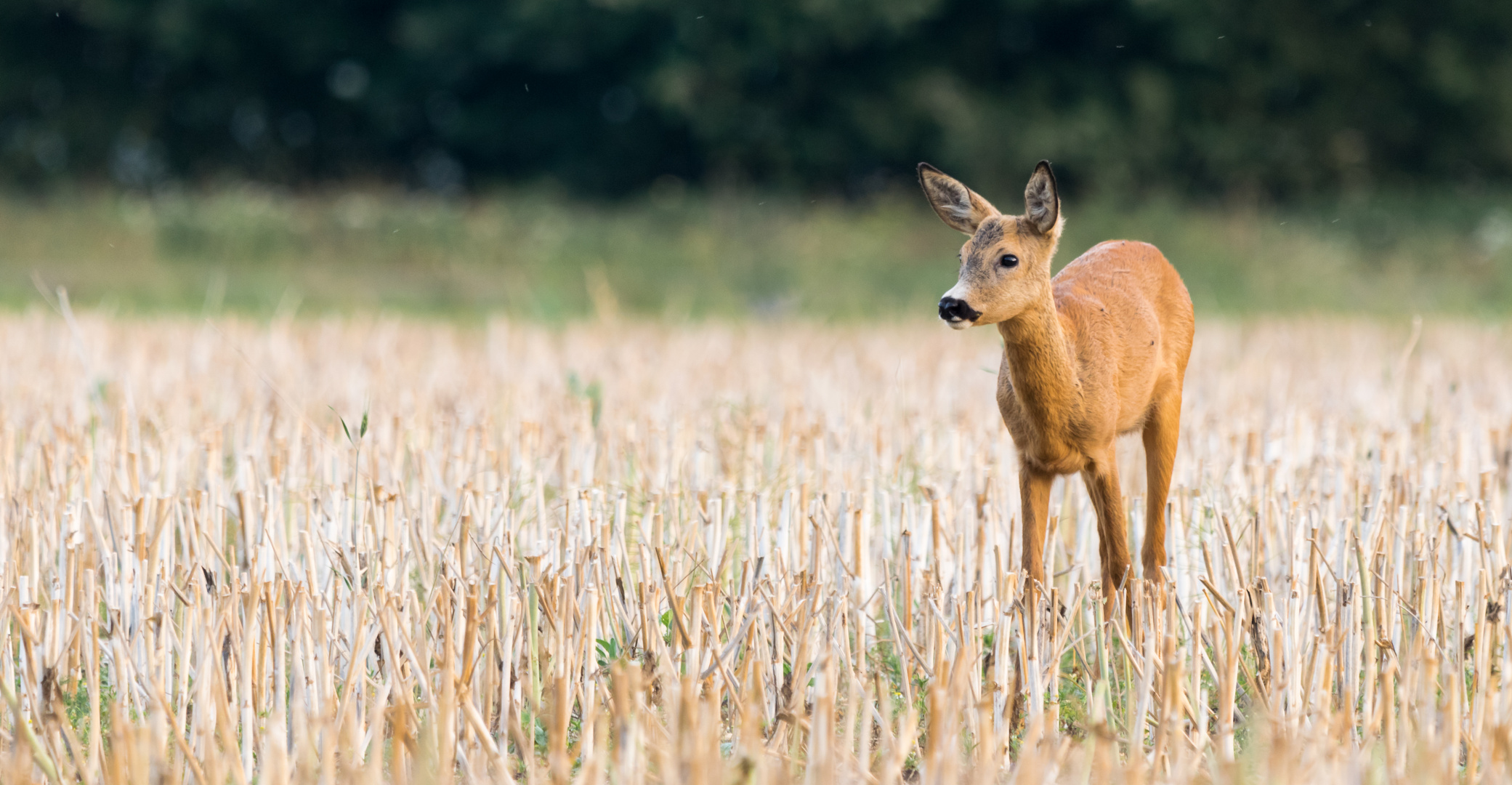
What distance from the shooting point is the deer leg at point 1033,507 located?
122 inches

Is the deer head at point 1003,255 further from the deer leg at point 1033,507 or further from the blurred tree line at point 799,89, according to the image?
the blurred tree line at point 799,89

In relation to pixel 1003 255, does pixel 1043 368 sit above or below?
below

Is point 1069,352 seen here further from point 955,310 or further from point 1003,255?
point 955,310

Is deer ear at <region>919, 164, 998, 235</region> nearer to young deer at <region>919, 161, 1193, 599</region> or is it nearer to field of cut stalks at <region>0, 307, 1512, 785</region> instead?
young deer at <region>919, 161, 1193, 599</region>

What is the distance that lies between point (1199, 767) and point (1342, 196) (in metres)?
20.4

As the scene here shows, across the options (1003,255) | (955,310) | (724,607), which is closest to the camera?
(955,310)

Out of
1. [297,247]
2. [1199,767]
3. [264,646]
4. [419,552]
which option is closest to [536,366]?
[419,552]

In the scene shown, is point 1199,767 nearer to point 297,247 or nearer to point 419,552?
point 419,552

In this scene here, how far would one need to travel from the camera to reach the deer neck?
2926 mm

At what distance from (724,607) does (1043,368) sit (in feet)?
3.02

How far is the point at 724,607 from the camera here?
3311mm

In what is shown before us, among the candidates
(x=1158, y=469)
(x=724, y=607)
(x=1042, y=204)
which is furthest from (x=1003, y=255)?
(x=724, y=607)

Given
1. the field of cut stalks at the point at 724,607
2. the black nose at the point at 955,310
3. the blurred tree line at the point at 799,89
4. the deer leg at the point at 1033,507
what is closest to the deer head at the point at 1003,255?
the black nose at the point at 955,310

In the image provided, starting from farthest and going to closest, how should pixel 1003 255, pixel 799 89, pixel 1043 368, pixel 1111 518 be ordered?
pixel 799 89
pixel 1111 518
pixel 1043 368
pixel 1003 255
